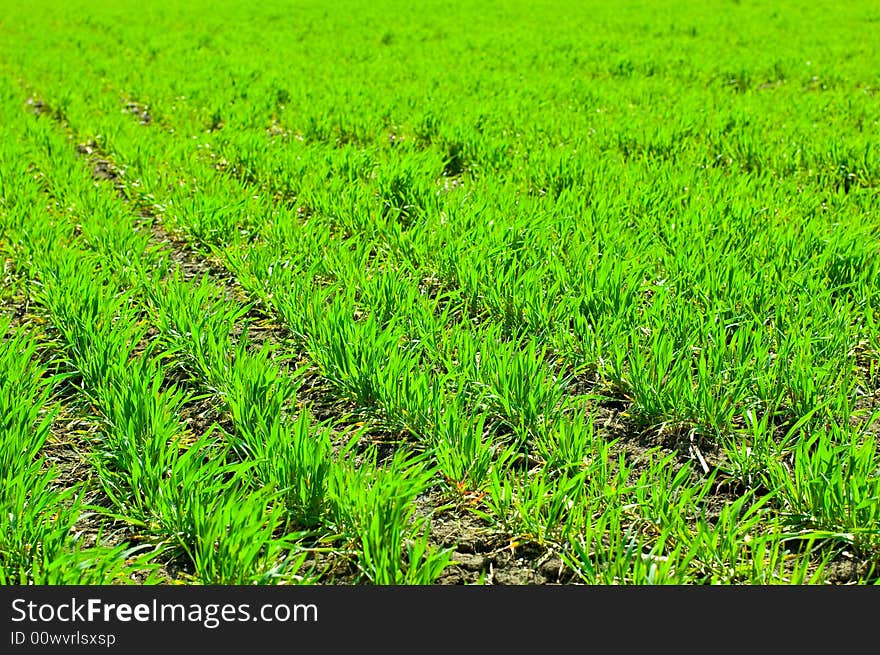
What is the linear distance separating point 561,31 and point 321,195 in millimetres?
8649

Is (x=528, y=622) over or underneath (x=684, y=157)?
underneath

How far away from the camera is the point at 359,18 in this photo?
1335cm

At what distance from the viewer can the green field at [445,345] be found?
1718mm

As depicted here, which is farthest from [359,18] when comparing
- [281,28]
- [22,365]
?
[22,365]

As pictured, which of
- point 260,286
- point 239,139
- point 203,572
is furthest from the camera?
point 239,139

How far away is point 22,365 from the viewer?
2.32 meters

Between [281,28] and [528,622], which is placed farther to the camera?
[281,28]

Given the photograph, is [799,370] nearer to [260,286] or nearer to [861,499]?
[861,499]

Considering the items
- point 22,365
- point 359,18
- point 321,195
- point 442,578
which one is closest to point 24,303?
point 22,365

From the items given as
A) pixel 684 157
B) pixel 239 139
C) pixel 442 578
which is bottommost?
pixel 442 578

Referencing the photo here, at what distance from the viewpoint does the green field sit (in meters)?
1.72

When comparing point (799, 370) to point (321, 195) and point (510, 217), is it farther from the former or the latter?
point (321, 195)

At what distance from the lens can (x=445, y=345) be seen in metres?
2.54

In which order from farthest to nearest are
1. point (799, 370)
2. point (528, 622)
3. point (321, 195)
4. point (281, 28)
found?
1. point (281, 28)
2. point (321, 195)
3. point (799, 370)
4. point (528, 622)
